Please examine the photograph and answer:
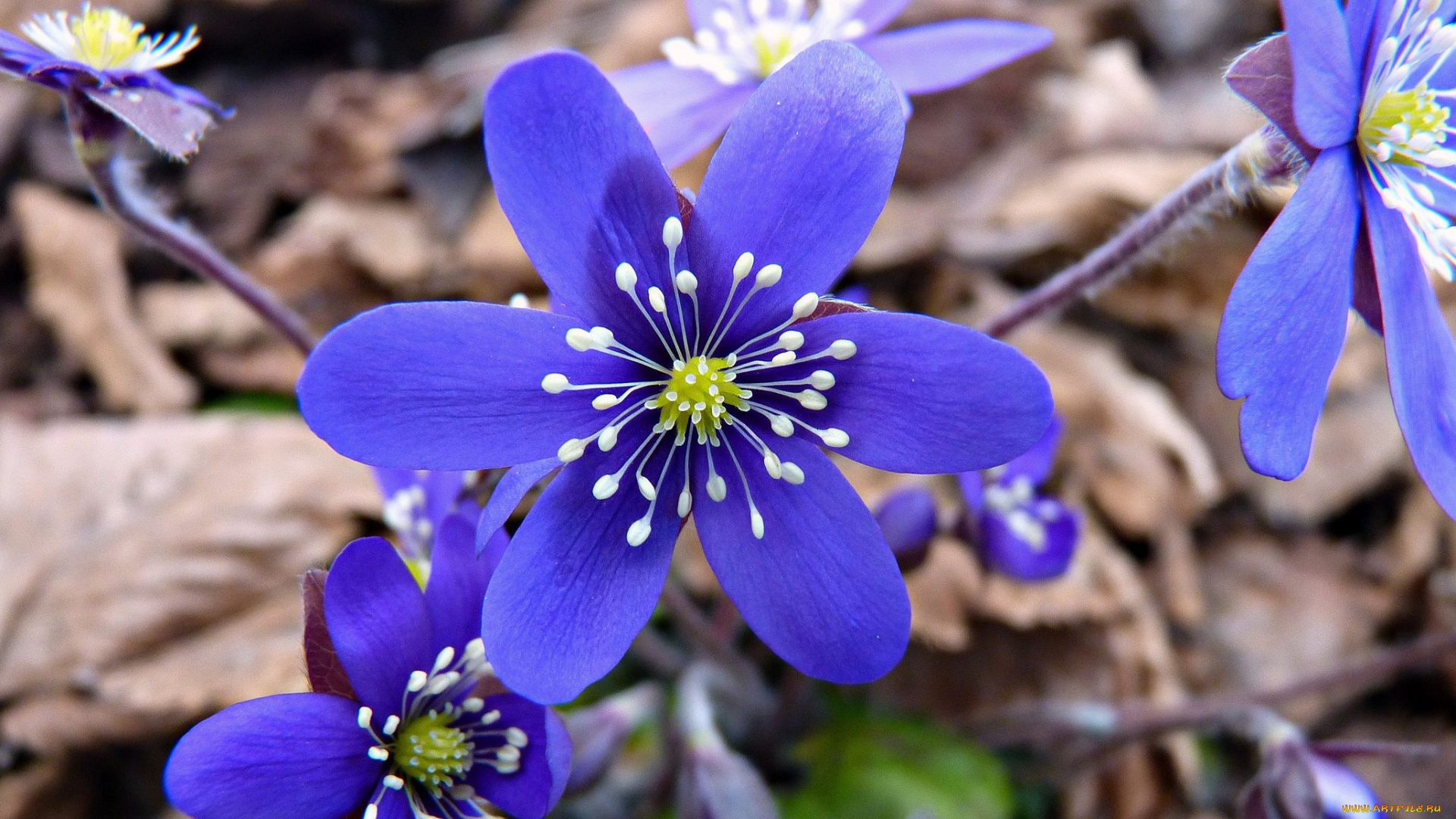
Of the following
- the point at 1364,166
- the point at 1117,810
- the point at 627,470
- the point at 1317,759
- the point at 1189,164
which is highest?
the point at 1364,166

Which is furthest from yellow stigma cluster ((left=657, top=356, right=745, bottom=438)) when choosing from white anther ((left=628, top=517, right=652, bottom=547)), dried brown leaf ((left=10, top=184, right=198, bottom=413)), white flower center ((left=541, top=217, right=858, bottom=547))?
dried brown leaf ((left=10, top=184, right=198, bottom=413))

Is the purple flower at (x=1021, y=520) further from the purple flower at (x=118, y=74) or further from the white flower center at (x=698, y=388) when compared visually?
the purple flower at (x=118, y=74)

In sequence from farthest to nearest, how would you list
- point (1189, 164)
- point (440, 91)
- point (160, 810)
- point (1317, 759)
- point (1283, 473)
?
point (440, 91)
point (1189, 164)
point (160, 810)
point (1317, 759)
point (1283, 473)

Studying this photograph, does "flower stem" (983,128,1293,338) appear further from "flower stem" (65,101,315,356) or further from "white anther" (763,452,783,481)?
"flower stem" (65,101,315,356)

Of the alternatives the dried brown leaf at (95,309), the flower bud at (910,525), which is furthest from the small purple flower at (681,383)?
the dried brown leaf at (95,309)

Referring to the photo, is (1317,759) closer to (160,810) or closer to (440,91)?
(160,810)

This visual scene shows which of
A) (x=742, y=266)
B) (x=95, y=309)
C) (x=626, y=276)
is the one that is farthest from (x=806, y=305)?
(x=95, y=309)

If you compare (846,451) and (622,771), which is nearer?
(846,451)

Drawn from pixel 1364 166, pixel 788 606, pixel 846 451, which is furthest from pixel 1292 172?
pixel 788 606
